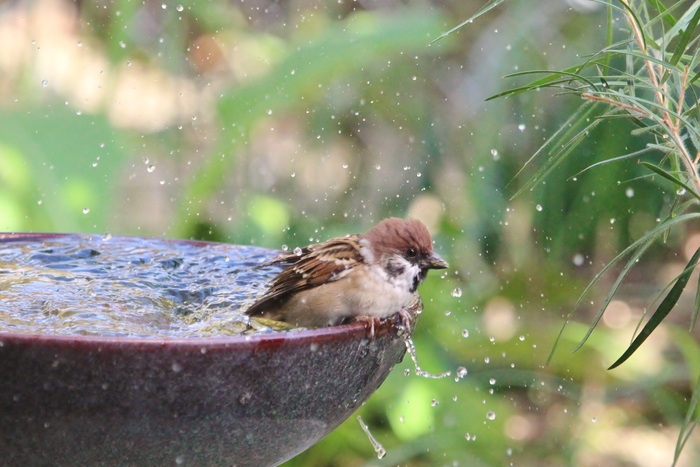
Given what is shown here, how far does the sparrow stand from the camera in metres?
2.14

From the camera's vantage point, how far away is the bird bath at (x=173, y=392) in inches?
55.3

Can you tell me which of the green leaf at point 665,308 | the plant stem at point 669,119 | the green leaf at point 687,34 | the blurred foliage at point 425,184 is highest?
the green leaf at point 687,34

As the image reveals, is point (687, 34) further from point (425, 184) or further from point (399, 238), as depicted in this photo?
point (425, 184)

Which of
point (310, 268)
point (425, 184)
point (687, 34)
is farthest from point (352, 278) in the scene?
point (425, 184)

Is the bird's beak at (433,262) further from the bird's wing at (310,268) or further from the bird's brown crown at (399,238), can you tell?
the bird's wing at (310,268)

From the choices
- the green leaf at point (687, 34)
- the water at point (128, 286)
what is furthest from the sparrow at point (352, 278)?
the green leaf at point (687, 34)

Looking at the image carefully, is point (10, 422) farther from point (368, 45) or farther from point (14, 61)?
point (14, 61)

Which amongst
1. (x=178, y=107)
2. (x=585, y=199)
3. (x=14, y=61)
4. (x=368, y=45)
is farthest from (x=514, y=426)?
(x=14, y=61)

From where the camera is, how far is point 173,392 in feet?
4.78

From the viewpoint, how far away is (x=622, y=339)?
4.41m

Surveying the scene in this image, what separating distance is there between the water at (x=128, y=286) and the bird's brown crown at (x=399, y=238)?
1.06 ft

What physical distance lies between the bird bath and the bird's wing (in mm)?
383

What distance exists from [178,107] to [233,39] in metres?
0.53

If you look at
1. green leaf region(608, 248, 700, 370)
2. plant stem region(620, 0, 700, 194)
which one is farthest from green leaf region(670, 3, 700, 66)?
green leaf region(608, 248, 700, 370)
